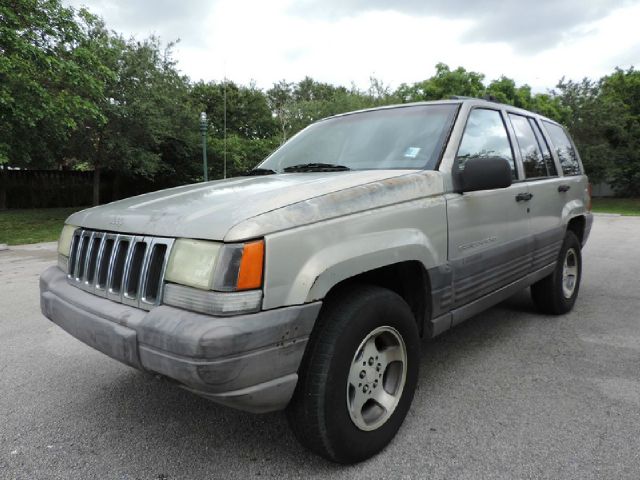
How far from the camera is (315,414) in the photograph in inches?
77.1

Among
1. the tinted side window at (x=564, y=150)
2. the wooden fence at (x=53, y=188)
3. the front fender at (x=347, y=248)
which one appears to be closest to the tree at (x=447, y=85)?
the wooden fence at (x=53, y=188)

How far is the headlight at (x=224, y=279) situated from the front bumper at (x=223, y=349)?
42 mm

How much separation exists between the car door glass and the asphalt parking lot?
4.52ft

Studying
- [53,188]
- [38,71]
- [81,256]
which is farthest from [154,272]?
[53,188]

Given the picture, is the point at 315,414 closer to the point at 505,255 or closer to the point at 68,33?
the point at 505,255

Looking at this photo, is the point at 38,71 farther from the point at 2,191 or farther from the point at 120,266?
the point at 2,191

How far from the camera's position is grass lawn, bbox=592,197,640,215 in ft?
71.7

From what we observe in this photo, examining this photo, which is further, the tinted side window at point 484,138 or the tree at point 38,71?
the tree at point 38,71

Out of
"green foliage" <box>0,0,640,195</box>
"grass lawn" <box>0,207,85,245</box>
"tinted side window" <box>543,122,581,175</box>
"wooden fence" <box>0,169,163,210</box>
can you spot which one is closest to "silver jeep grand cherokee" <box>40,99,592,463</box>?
"tinted side window" <box>543,122,581,175</box>

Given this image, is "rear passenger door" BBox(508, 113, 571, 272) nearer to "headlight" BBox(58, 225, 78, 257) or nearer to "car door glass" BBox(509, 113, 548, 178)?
"car door glass" BBox(509, 113, 548, 178)

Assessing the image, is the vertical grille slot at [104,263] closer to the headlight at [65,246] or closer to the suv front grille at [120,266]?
the suv front grille at [120,266]

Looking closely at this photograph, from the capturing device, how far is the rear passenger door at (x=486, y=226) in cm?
278

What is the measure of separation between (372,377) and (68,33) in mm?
12804

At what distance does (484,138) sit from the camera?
3.23 metres
